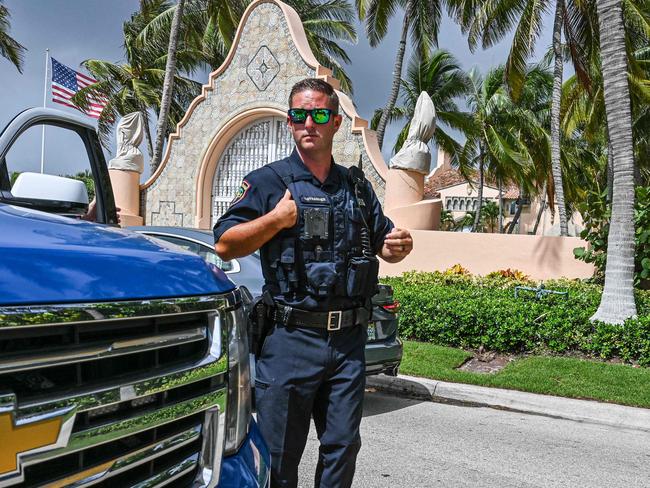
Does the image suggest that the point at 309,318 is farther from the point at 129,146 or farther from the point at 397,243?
the point at 129,146

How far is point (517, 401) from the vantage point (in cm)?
586

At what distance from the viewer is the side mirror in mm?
2627

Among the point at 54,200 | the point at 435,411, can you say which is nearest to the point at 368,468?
the point at 435,411

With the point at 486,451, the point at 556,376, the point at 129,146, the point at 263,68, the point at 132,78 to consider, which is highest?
the point at 132,78

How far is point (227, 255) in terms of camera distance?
252 centimetres

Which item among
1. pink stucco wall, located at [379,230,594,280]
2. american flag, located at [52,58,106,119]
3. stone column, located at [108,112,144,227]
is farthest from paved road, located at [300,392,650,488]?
american flag, located at [52,58,106,119]

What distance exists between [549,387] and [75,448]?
5507 millimetres

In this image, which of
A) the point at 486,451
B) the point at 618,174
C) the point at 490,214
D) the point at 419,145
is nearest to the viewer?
the point at 486,451

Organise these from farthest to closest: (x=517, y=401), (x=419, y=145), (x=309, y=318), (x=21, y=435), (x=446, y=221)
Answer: (x=446, y=221), (x=419, y=145), (x=517, y=401), (x=309, y=318), (x=21, y=435)

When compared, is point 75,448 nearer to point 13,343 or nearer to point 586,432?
point 13,343

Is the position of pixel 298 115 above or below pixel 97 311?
above

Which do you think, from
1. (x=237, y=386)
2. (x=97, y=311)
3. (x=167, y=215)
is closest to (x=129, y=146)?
(x=167, y=215)

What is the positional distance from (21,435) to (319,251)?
1.47 metres

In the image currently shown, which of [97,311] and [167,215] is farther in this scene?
[167,215]
